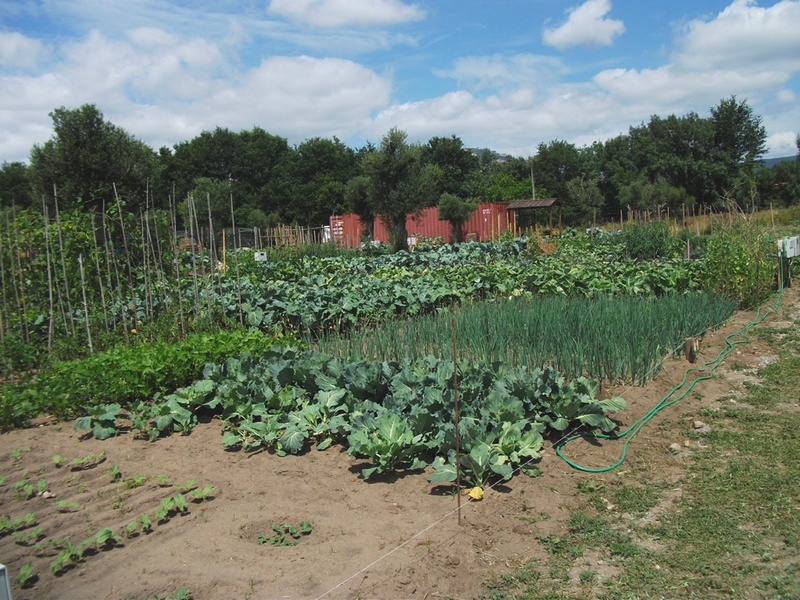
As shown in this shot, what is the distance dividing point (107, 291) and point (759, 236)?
9.30m

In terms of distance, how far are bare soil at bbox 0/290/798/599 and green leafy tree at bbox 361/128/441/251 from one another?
17705mm

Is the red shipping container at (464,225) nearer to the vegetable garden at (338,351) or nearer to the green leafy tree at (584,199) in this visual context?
the green leafy tree at (584,199)

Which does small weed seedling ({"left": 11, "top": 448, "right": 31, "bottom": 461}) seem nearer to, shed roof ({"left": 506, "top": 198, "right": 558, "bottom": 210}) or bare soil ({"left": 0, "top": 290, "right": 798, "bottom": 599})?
bare soil ({"left": 0, "top": 290, "right": 798, "bottom": 599})

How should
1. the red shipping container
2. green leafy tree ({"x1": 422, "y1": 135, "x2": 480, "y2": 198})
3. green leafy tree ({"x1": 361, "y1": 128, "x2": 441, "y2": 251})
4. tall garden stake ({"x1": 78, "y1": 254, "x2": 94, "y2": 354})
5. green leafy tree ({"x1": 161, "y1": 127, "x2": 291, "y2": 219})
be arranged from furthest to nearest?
green leafy tree ({"x1": 161, "y1": 127, "x2": 291, "y2": 219}) → green leafy tree ({"x1": 422, "y1": 135, "x2": 480, "y2": 198}) → the red shipping container → green leafy tree ({"x1": 361, "y1": 128, "x2": 441, "y2": 251}) → tall garden stake ({"x1": 78, "y1": 254, "x2": 94, "y2": 354})

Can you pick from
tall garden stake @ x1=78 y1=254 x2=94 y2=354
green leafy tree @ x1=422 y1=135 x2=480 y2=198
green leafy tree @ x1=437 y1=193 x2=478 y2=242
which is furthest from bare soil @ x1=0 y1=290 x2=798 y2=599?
green leafy tree @ x1=422 y1=135 x2=480 y2=198

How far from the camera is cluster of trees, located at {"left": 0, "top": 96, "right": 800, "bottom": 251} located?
1931 centimetres

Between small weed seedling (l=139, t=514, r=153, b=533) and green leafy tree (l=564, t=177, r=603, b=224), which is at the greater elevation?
green leafy tree (l=564, t=177, r=603, b=224)

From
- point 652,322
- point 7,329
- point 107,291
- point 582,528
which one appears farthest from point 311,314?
point 582,528

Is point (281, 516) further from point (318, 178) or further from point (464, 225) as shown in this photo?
point (318, 178)

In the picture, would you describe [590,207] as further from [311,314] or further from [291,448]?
[291,448]

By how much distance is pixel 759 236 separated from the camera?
376 inches

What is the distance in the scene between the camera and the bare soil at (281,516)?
267cm

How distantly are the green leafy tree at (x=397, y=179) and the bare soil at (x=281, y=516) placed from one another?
17705 mm

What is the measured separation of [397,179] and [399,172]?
254 mm
